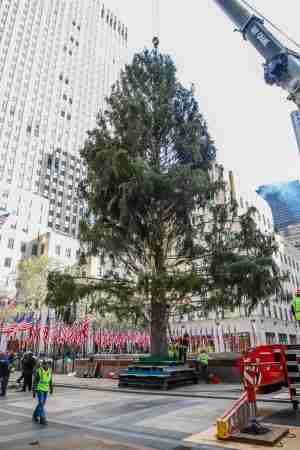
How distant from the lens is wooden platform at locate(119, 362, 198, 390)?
1476 centimetres

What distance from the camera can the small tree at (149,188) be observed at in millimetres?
16000

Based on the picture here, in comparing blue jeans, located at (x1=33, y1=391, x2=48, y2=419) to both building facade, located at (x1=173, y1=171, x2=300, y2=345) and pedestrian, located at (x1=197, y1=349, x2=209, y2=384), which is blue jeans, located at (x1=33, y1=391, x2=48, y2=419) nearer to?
pedestrian, located at (x1=197, y1=349, x2=209, y2=384)

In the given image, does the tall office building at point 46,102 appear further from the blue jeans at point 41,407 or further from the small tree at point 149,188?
the blue jeans at point 41,407

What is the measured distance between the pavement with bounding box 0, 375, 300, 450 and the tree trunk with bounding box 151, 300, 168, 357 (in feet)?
11.2

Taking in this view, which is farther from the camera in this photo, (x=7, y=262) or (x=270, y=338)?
(x=7, y=262)

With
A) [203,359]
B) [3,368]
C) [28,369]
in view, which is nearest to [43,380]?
[3,368]

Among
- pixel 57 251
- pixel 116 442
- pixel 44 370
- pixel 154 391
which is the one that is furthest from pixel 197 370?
pixel 57 251

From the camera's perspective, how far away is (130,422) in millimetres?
8305

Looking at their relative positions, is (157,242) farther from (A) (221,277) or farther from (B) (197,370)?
(B) (197,370)

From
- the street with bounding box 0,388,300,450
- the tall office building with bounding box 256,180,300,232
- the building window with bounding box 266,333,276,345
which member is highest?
the tall office building with bounding box 256,180,300,232

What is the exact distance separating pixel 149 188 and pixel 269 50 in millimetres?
8803

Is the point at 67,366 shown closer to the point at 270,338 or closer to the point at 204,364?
the point at 204,364

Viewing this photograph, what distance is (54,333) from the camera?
2656 centimetres

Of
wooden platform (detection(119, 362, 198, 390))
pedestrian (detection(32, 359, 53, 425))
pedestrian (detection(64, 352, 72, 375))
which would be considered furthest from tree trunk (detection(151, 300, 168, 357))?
pedestrian (detection(64, 352, 72, 375))
